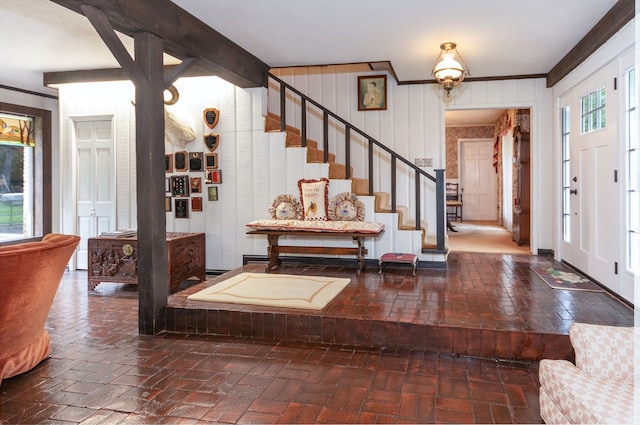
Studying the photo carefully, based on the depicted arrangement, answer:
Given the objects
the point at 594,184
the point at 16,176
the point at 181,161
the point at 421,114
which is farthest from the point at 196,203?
the point at 594,184

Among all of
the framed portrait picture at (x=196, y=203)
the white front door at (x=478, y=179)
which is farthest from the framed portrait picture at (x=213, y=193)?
the white front door at (x=478, y=179)

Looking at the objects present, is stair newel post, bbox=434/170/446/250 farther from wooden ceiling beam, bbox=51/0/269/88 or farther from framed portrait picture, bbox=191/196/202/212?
framed portrait picture, bbox=191/196/202/212

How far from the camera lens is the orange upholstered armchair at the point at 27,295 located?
2.64m

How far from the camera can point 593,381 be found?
1947mm

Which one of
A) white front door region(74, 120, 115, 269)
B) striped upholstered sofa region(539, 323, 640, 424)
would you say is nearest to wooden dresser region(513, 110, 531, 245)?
striped upholstered sofa region(539, 323, 640, 424)

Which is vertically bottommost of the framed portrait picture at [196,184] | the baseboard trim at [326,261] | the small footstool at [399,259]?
the baseboard trim at [326,261]

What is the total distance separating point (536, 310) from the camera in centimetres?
361

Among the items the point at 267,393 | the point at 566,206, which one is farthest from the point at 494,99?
the point at 267,393

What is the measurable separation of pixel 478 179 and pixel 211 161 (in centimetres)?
881

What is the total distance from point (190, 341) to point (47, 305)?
1057 millimetres

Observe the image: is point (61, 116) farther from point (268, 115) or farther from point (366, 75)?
point (366, 75)

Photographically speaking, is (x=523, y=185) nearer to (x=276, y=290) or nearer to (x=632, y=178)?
(x=632, y=178)

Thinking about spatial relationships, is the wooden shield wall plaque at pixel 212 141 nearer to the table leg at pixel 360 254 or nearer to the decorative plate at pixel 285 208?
the decorative plate at pixel 285 208

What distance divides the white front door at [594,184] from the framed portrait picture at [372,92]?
245 centimetres
